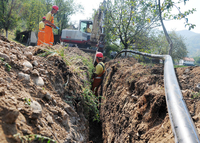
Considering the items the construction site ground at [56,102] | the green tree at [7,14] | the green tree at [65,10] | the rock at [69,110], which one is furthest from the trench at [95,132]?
the green tree at [65,10]

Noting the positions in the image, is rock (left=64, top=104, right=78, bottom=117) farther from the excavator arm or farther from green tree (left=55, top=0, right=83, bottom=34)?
green tree (left=55, top=0, right=83, bottom=34)

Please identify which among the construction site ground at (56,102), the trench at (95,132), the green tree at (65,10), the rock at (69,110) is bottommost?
the trench at (95,132)

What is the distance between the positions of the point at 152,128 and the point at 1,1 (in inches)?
661

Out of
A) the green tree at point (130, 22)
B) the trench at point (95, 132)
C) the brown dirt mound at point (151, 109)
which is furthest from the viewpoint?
the green tree at point (130, 22)

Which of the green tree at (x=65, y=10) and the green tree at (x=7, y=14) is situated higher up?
the green tree at (x=65, y=10)

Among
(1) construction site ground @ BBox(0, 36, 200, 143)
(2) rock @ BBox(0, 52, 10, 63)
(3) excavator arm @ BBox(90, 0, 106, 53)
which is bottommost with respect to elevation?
(1) construction site ground @ BBox(0, 36, 200, 143)

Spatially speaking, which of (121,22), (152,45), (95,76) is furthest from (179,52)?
(95,76)

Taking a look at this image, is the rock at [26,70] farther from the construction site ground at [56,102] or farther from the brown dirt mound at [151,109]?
the brown dirt mound at [151,109]

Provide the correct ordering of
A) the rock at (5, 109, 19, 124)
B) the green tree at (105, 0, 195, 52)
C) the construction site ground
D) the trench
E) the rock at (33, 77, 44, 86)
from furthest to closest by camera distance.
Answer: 1. the green tree at (105, 0, 195, 52)
2. the trench
3. the rock at (33, 77, 44, 86)
4. the construction site ground
5. the rock at (5, 109, 19, 124)

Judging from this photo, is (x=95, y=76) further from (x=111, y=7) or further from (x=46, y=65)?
(x=111, y=7)

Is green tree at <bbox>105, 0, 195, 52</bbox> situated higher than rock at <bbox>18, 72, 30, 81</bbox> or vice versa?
green tree at <bbox>105, 0, 195, 52</bbox>

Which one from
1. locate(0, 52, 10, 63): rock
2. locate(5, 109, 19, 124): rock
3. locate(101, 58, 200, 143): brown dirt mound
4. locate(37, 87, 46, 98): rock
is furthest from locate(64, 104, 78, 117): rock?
locate(5, 109, 19, 124): rock

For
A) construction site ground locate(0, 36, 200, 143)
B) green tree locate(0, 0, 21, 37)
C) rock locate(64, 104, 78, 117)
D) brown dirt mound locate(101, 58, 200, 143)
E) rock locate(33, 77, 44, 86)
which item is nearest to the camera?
construction site ground locate(0, 36, 200, 143)

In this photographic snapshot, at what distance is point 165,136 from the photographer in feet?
5.57
